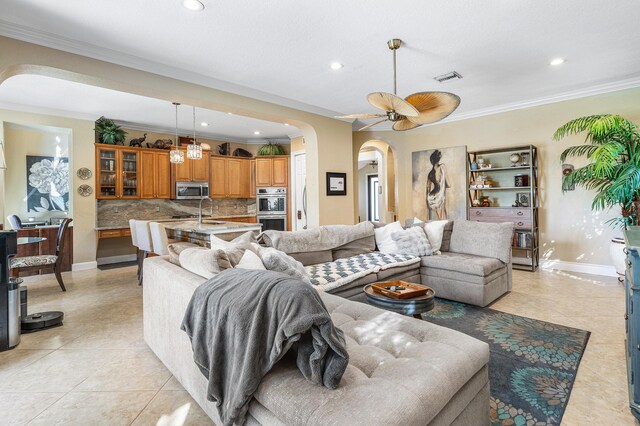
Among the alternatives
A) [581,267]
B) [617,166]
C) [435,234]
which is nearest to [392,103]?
[435,234]

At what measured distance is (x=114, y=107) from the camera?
207 inches

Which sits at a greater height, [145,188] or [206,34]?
[206,34]

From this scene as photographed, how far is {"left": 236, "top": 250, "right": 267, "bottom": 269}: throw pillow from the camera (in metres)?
2.17

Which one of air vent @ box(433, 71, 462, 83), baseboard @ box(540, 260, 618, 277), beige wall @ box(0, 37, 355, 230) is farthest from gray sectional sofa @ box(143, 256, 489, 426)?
baseboard @ box(540, 260, 618, 277)

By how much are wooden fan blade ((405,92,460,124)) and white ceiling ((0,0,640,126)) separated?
680 mm

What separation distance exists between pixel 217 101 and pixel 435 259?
3.40 meters

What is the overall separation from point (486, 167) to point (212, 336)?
543cm

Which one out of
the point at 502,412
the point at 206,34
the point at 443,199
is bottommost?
the point at 502,412

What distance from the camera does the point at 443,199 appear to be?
6.03 meters

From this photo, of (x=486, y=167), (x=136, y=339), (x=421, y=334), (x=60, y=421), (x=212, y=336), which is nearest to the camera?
(x=212, y=336)

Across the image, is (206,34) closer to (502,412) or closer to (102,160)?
(502,412)

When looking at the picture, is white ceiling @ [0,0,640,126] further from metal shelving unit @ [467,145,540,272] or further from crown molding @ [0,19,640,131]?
metal shelving unit @ [467,145,540,272]

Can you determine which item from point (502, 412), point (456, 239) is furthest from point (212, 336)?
point (456, 239)

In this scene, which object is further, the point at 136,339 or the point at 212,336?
the point at 136,339
